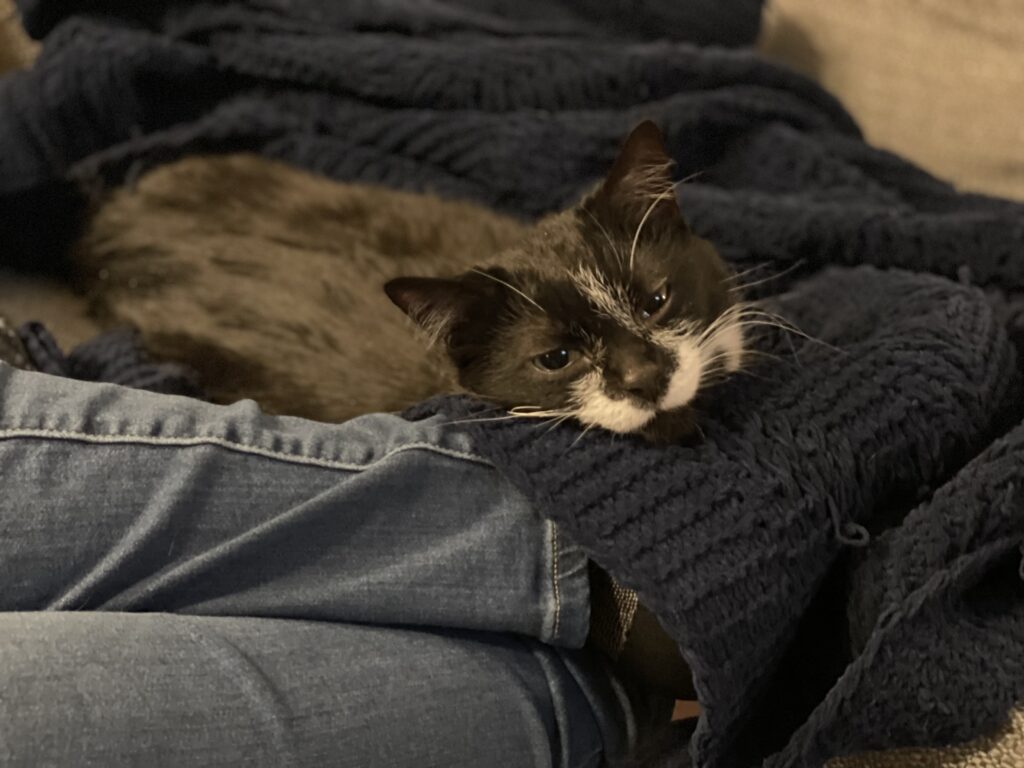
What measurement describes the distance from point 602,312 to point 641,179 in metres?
0.19

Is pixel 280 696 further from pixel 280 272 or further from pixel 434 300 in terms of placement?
pixel 280 272

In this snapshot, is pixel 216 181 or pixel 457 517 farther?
pixel 216 181

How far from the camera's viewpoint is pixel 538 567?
0.92 meters

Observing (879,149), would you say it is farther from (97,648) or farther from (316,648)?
(97,648)

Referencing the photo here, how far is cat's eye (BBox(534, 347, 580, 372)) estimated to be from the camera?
3.28 ft

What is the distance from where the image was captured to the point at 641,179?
1052mm

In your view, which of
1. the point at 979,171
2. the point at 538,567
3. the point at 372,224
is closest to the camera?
the point at 538,567

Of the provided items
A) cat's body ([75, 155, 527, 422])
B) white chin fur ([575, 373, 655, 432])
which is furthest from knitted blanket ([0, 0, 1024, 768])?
cat's body ([75, 155, 527, 422])

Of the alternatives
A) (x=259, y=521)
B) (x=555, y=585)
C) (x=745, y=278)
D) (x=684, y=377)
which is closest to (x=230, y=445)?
(x=259, y=521)

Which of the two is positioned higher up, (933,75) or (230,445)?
(933,75)

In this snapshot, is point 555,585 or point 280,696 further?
point 555,585

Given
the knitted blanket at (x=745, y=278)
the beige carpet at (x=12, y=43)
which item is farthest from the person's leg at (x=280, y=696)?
the beige carpet at (x=12, y=43)

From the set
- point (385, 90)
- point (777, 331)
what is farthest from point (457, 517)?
point (385, 90)

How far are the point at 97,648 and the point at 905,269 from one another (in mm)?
1060
